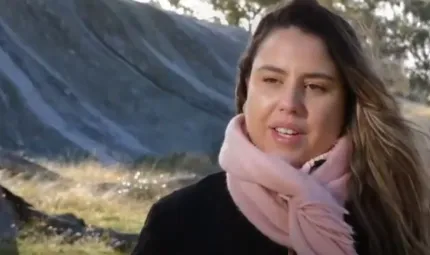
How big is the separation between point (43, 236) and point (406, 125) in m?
2.18

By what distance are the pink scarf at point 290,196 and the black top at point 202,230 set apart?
29 mm

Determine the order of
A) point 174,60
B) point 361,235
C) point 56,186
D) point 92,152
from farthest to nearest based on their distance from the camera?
point 174,60 → point 92,152 → point 56,186 → point 361,235

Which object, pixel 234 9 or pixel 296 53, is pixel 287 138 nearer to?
pixel 296 53

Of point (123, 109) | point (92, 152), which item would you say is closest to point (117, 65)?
point (123, 109)

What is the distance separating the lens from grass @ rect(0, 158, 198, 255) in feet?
11.5

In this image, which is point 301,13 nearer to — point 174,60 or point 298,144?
point 298,144

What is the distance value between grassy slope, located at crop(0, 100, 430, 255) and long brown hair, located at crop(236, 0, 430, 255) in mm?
2053

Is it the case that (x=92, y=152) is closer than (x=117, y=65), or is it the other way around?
(x=92, y=152)

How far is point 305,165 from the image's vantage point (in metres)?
1.55

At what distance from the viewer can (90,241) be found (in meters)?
3.63

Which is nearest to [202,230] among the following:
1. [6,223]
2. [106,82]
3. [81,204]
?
[6,223]

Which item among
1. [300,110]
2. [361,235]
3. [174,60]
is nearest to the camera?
[300,110]

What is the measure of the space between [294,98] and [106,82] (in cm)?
419

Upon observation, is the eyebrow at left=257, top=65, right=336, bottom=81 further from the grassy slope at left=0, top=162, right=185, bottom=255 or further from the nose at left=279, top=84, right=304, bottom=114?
the grassy slope at left=0, top=162, right=185, bottom=255
